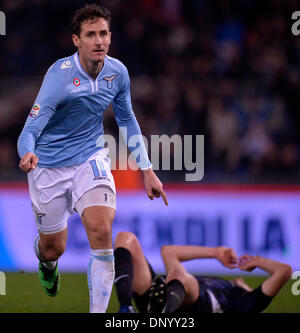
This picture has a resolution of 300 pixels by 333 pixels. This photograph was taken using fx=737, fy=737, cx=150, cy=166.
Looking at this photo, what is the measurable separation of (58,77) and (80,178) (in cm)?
68

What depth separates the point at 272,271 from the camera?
4.93m

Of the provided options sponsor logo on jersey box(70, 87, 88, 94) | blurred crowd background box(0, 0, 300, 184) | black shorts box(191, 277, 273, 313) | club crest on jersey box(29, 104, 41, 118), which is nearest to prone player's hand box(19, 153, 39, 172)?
club crest on jersey box(29, 104, 41, 118)

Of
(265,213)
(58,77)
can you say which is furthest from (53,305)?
(265,213)

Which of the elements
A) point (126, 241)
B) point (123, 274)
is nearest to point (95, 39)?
point (126, 241)

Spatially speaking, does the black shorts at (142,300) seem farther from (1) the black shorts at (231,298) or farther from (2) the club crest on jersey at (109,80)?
(2) the club crest on jersey at (109,80)

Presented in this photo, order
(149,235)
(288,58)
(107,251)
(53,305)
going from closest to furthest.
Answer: (107,251), (53,305), (149,235), (288,58)

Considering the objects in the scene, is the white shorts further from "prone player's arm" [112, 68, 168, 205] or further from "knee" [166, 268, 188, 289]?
"knee" [166, 268, 188, 289]

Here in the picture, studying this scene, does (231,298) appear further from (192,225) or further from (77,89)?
(192,225)

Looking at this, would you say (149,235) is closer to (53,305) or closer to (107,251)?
(53,305)

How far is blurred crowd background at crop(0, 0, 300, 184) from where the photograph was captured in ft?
28.6

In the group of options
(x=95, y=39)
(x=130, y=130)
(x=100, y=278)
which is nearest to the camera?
(x=100, y=278)

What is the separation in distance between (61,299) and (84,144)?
1581 mm

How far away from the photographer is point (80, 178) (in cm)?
489

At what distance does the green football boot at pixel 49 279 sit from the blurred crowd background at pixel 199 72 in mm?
2459
